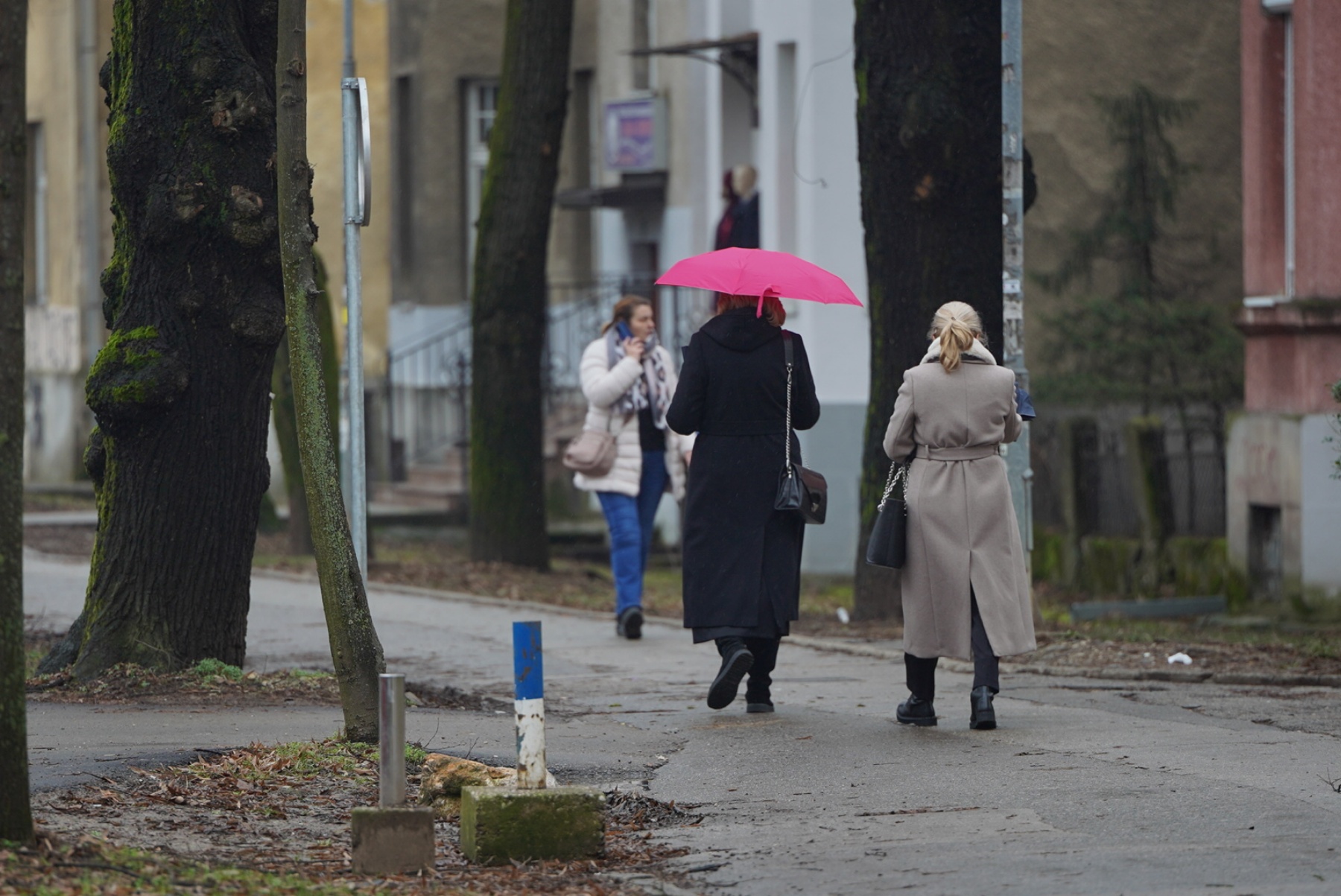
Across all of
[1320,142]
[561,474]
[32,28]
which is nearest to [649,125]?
[561,474]

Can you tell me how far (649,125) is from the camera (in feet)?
74.1

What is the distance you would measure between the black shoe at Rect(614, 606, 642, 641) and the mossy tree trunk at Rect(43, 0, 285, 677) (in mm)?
3088

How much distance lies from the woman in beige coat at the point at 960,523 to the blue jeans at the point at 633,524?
344cm

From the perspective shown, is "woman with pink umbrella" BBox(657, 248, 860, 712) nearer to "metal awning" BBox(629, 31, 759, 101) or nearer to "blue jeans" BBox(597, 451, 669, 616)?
"blue jeans" BBox(597, 451, 669, 616)

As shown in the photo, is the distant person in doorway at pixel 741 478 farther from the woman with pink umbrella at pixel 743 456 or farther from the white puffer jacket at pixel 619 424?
the white puffer jacket at pixel 619 424

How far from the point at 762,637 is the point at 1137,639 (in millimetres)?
3493

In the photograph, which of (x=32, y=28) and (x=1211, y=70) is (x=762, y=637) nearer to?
(x=1211, y=70)

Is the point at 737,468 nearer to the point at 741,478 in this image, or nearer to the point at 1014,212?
the point at 741,478

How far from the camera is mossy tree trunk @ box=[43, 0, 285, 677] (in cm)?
886

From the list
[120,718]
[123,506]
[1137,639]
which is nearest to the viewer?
[120,718]

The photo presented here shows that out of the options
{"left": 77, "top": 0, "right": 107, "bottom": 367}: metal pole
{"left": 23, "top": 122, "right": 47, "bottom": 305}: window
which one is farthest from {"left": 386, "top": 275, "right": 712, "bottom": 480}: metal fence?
{"left": 23, "top": 122, "right": 47, "bottom": 305}: window

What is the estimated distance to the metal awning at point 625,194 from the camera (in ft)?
75.9

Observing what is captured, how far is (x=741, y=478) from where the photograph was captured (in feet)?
28.5

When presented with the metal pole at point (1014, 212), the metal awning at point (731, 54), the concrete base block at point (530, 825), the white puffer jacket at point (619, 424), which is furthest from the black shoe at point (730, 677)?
the metal awning at point (731, 54)
